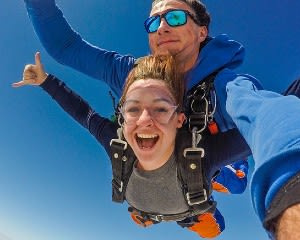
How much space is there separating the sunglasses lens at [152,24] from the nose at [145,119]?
45.6 inches

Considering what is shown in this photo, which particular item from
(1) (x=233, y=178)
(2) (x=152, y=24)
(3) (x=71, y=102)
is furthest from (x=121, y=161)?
(1) (x=233, y=178)

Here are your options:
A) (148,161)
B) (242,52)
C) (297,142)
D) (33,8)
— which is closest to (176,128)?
(148,161)

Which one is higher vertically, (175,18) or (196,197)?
(175,18)

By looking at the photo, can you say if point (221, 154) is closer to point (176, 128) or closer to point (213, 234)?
point (176, 128)

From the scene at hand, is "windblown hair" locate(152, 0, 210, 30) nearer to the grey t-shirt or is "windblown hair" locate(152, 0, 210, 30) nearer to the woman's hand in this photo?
the woman's hand

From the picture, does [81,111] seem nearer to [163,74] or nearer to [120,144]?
[120,144]

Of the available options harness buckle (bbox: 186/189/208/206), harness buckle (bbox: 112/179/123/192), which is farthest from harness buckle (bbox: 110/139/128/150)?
harness buckle (bbox: 186/189/208/206)

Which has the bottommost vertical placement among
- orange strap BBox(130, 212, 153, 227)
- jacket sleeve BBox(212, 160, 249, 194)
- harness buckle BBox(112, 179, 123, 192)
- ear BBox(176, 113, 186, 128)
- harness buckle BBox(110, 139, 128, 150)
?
orange strap BBox(130, 212, 153, 227)

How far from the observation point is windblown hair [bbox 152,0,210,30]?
338 cm

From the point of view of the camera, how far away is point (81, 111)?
3568 mm

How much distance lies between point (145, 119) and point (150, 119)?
0.04 meters

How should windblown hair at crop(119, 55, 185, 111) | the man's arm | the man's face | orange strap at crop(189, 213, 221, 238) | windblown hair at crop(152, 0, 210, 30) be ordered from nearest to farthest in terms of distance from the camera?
the man's arm < windblown hair at crop(119, 55, 185, 111) < the man's face < windblown hair at crop(152, 0, 210, 30) < orange strap at crop(189, 213, 221, 238)

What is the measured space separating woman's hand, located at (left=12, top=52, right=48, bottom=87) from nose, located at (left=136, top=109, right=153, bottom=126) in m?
1.88

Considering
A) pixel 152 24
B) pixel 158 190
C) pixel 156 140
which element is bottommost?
pixel 158 190
